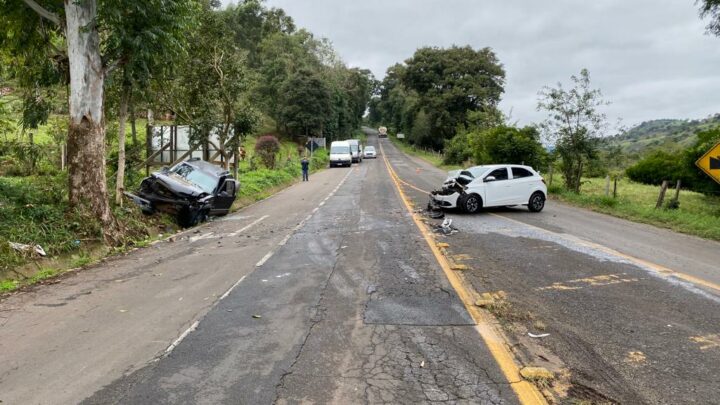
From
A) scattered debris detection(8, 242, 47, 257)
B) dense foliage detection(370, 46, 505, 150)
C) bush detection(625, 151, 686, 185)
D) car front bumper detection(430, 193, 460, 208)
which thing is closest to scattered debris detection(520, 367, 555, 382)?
scattered debris detection(8, 242, 47, 257)

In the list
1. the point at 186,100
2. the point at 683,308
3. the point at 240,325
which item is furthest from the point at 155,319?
the point at 186,100

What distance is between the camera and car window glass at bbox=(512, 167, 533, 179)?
16.2 m

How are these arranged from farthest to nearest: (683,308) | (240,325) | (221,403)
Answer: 1. (683,308)
2. (240,325)
3. (221,403)

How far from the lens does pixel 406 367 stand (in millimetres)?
4285

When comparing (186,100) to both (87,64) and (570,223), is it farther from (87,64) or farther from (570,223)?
(570,223)

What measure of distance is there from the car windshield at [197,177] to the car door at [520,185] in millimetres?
9688

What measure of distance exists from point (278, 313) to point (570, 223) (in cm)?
1072

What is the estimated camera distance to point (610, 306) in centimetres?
592

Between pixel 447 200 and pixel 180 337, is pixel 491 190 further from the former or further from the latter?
pixel 180 337

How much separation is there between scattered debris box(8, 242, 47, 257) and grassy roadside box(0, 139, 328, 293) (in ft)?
0.22

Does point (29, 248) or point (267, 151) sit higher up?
point (267, 151)

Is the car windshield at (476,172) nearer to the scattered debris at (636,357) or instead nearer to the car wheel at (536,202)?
the car wheel at (536,202)

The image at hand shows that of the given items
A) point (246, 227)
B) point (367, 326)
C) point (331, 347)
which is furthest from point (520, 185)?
point (331, 347)

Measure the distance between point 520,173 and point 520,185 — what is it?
0.41m
